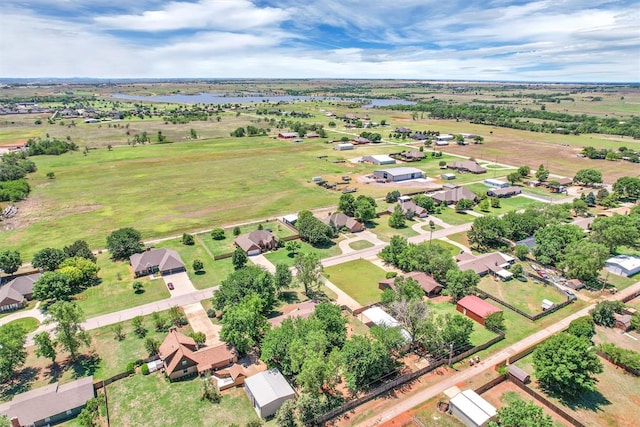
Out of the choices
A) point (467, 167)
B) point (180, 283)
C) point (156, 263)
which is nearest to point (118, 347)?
point (180, 283)

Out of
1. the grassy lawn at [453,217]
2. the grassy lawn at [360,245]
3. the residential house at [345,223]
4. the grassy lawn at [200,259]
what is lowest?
the grassy lawn at [200,259]

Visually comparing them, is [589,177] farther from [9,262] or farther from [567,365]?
[9,262]

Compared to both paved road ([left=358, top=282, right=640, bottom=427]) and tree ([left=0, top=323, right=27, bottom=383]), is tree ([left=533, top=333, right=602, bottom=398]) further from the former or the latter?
tree ([left=0, top=323, right=27, bottom=383])

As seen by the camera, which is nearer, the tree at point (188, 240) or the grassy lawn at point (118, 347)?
the grassy lawn at point (118, 347)

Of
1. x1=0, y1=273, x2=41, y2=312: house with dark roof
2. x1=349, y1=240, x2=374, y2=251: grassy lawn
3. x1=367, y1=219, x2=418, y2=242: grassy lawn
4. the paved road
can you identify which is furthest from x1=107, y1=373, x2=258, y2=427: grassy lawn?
x1=367, y1=219, x2=418, y2=242: grassy lawn

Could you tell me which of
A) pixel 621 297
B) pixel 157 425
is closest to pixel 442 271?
pixel 621 297

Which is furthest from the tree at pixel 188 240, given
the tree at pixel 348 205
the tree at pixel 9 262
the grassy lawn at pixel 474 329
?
the grassy lawn at pixel 474 329

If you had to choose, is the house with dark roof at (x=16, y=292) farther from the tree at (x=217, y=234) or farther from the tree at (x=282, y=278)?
the tree at (x=282, y=278)
